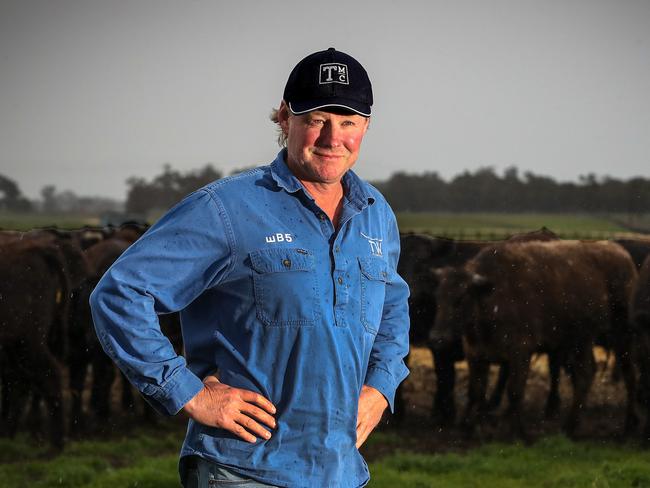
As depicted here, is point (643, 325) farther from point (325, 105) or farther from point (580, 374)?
point (325, 105)

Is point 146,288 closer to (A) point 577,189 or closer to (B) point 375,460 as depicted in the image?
(B) point 375,460

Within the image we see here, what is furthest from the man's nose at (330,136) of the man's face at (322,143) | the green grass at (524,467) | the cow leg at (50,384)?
the cow leg at (50,384)

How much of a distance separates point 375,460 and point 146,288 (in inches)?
255

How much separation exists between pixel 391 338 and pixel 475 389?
22.6 feet

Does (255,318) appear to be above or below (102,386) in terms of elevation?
above

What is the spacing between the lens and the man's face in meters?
2.58

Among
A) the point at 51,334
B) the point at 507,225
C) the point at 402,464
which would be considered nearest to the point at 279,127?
the point at 402,464

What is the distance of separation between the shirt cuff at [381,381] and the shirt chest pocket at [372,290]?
18 cm

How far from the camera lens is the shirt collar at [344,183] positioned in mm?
2594

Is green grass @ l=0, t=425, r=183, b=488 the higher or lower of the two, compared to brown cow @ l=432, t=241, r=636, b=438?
lower

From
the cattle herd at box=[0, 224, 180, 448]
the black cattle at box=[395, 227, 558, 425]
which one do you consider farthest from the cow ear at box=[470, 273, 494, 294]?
Answer: the cattle herd at box=[0, 224, 180, 448]

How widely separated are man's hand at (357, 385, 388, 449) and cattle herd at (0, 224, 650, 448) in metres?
6.89

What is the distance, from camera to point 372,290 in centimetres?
264

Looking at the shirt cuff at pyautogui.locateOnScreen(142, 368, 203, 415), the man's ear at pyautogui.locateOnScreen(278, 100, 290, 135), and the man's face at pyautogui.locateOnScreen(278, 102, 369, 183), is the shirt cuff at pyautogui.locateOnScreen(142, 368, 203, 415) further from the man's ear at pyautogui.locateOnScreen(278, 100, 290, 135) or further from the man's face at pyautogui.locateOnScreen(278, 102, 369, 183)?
the man's ear at pyautogui.locateOnScreen(278, 100, 290, 135)
